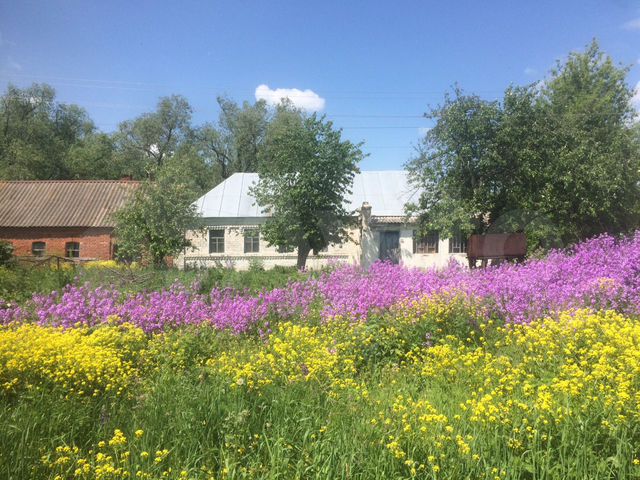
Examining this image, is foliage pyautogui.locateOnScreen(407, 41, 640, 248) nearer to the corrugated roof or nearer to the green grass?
the green grass

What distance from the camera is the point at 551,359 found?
508cm

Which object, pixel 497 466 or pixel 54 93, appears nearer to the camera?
pixel 497 466

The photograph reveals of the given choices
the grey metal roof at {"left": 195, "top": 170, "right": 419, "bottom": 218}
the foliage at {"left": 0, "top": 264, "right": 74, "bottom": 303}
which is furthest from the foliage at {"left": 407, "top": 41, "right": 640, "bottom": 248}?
the foliage at {"left": 0, "top": 264, "right": 74, "bottom": 303}

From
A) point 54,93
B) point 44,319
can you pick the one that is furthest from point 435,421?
point 54,93

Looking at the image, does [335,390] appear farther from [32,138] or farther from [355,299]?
[32,138]

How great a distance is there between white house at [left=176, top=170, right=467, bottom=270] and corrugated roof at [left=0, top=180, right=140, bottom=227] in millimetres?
5264

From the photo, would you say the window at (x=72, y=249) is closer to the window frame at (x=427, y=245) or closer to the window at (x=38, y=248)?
the window at (x=38, y=248)

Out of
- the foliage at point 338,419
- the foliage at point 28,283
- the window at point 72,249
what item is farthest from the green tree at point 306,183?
the foliage at point 338,419

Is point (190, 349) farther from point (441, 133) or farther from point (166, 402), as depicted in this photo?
point (441, 133)

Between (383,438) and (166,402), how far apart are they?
1948 millimetres

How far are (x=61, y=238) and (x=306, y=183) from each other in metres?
17.2

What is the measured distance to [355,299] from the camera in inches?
305

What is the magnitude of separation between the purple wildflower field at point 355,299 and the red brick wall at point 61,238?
20118 millimetres

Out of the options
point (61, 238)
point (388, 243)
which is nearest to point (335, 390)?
point (388, 243)
